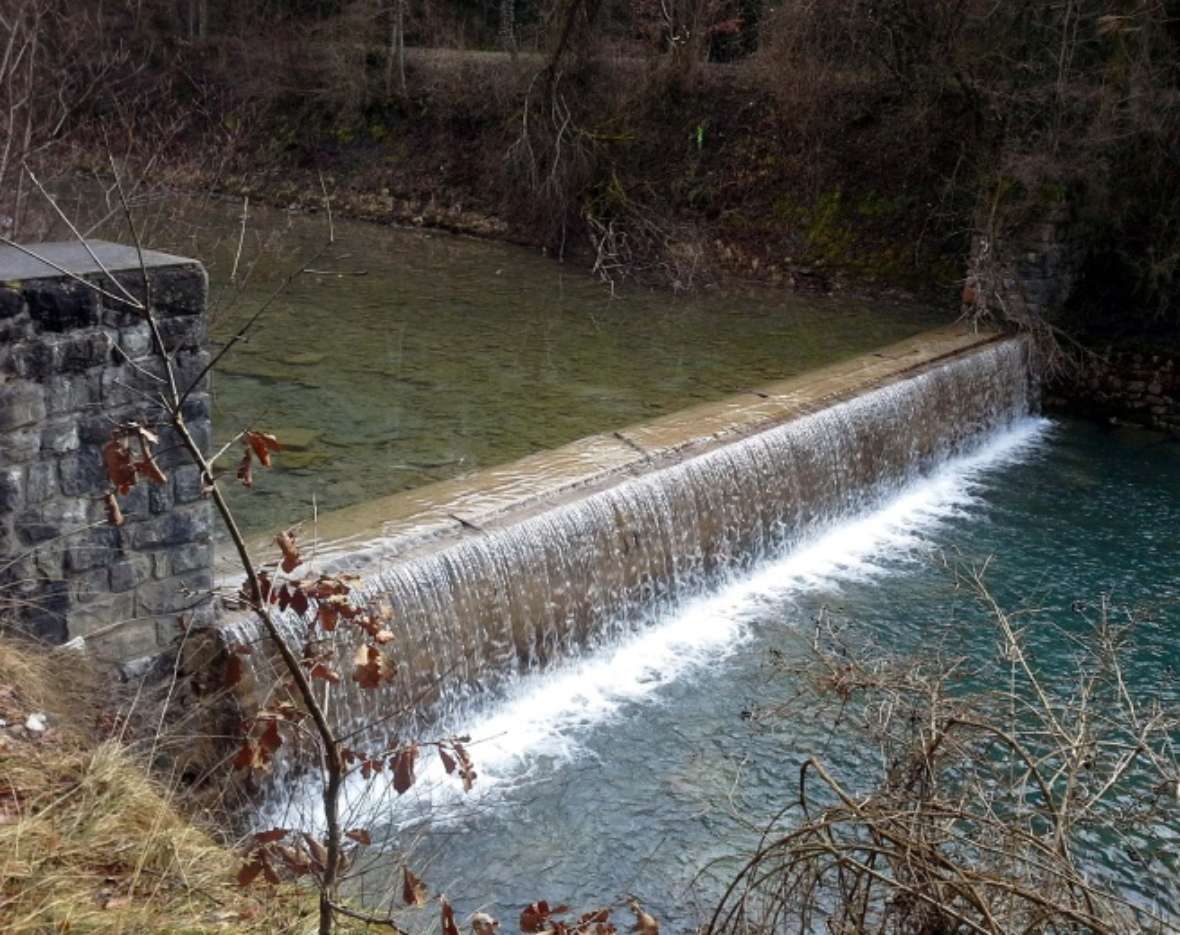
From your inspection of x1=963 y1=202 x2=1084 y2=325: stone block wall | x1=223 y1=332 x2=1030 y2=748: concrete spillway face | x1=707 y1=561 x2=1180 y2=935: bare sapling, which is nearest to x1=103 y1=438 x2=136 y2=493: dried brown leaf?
x1=707 y1=561 x2=1180 y2=935: bare sapling

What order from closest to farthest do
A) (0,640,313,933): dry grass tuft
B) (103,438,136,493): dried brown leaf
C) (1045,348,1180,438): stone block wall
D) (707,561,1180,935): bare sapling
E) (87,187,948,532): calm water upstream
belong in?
→ (103,438,136,493): dried brown leaf < (707,561,1180,935): bare sapling < (0,640,313,933): dry grass tuft < (87,187,948,532): calm water upstream < (1045,348,1180,438): stone block wall

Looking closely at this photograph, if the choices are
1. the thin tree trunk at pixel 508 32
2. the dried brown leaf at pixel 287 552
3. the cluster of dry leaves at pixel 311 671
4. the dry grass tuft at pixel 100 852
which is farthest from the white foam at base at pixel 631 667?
the thin tree trunk at pixel 508 32

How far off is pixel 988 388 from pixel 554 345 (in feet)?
11.7

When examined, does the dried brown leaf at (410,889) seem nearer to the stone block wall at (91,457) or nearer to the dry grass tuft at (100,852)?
the dry grass tuft at (100,852)

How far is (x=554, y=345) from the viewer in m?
10.2

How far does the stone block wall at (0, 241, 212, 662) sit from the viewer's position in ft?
13.4

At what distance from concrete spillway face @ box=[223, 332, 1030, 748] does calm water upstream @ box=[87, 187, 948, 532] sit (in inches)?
37.2

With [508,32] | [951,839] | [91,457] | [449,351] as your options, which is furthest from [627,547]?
[508,32]

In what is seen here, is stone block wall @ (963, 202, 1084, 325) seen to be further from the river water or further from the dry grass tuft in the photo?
the dry grass tuft

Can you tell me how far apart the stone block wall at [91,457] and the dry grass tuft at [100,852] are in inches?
19.4

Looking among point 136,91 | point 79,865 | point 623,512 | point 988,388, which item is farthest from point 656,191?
point 79,865

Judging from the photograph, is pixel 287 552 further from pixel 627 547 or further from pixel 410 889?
pixel 627 547

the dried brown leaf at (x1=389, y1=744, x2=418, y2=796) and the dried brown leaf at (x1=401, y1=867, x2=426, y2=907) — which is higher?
the dried brown leaf at (x1=389, y1=744, x2=418, y2=796)

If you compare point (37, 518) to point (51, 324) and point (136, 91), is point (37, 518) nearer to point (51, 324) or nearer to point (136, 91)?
point (51, 324)
